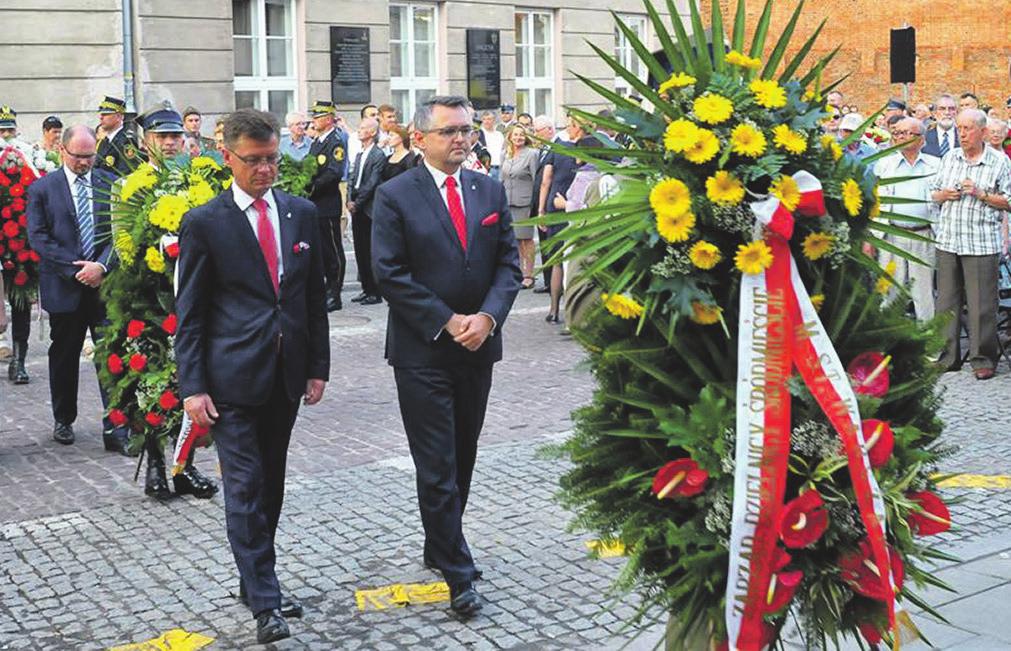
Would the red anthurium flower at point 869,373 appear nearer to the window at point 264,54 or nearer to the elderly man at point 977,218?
the elderly man at point 977,218

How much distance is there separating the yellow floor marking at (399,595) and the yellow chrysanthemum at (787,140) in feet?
9.27

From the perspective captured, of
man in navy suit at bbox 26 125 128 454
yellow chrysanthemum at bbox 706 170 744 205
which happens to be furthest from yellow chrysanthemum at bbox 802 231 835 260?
man in navy suit at bbox 26 125 128 454

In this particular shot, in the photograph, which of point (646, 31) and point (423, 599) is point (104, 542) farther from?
point (646, 31)

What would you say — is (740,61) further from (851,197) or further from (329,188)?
(329,188)

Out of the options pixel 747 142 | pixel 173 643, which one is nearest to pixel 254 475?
pixel 173 643

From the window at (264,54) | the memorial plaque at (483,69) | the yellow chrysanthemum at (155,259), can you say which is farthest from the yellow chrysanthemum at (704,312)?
the memorial plaque at (483,69)

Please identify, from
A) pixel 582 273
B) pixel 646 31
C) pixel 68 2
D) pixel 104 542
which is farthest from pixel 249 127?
pixel 646 31

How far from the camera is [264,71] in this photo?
2506 centimetres

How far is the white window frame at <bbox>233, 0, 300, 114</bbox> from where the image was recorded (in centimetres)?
2481

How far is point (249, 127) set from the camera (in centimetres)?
594

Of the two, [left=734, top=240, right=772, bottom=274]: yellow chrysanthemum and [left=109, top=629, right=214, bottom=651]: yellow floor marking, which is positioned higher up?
[left=734, top=240, right=772, bottom=274]: yellow chrysanthemum

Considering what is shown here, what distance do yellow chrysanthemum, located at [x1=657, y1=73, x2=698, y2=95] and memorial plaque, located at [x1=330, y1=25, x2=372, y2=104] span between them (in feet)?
A: 71.0

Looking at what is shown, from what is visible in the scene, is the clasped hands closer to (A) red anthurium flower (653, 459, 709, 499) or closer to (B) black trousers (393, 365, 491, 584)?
(B) black trousers (393, 365, 491, 584)

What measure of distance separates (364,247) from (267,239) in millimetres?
11260
